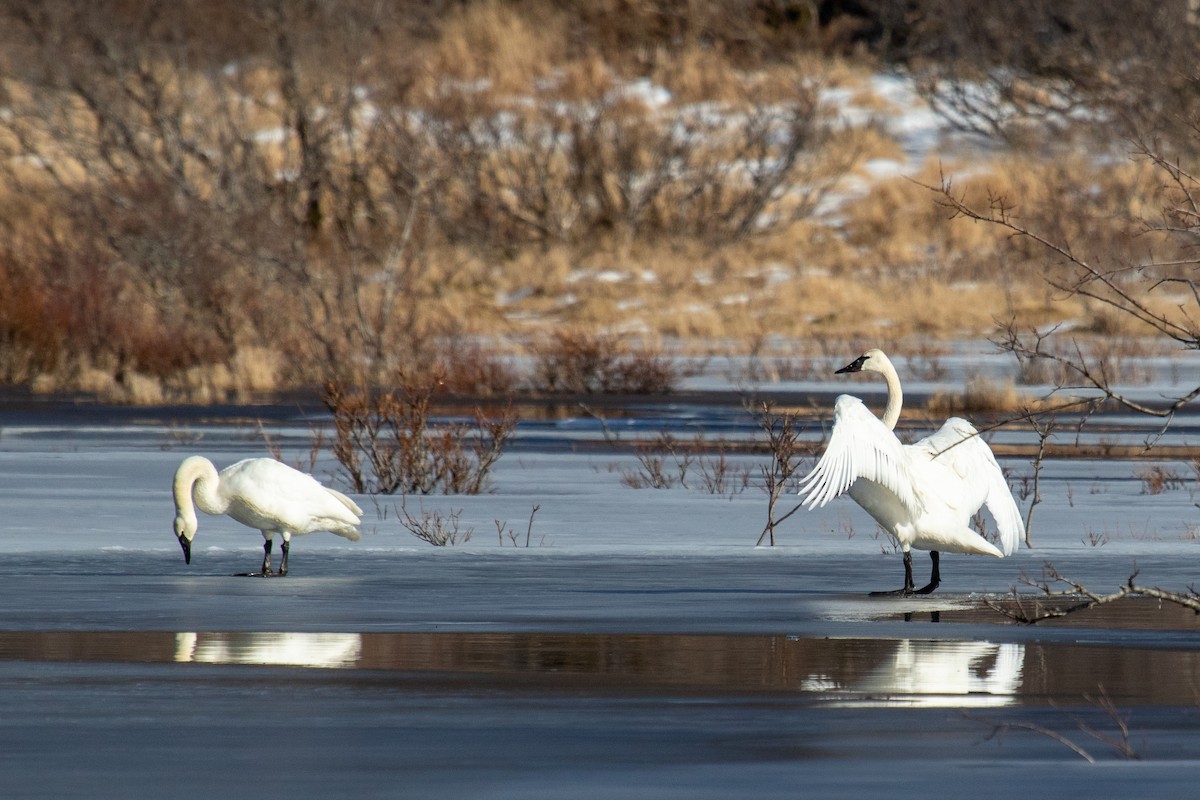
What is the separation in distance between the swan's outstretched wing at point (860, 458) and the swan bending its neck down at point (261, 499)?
8.24ft

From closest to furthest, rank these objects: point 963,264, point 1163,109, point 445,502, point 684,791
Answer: point 684,791 → point 445,502 → point 963,264 → point 1163,109

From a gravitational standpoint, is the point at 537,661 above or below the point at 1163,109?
below

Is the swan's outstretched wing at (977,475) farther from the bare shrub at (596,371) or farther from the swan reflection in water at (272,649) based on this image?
the bare shrub at (596,371)

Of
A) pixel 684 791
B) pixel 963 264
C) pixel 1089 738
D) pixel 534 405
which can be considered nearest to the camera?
pixel 684 791

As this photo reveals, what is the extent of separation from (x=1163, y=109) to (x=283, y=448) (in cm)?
3108

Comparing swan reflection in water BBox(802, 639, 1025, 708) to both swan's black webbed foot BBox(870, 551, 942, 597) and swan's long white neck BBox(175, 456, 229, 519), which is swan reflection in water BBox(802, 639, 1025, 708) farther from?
swan's long white neck BBox(175, 456, 229, 519)

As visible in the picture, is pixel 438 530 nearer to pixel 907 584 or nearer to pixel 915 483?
pixel 907 584

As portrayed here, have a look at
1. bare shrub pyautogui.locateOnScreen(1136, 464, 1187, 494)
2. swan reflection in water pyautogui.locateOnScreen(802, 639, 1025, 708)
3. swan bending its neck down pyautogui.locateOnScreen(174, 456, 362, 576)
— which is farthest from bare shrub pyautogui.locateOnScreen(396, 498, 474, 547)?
bare shrub pyautogui.locateOnScreen(1136, 464, 1187, 494)

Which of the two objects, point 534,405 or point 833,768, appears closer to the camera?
point 833,768

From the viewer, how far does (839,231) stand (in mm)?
48594

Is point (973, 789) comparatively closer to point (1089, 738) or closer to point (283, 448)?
point (1089, 738)

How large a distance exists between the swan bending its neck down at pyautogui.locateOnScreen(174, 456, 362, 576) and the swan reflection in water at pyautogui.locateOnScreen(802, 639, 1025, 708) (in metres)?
3.53

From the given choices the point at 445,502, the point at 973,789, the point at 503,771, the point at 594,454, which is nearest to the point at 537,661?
the point at 503,771

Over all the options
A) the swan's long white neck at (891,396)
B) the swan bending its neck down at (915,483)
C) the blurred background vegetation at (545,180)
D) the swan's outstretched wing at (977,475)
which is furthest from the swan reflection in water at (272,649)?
the blurred background vegetation at (545,180)
